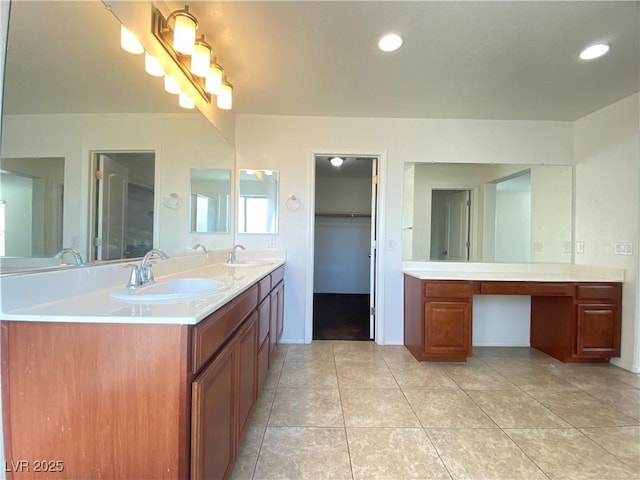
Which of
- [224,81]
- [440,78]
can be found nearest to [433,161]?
[440,78]

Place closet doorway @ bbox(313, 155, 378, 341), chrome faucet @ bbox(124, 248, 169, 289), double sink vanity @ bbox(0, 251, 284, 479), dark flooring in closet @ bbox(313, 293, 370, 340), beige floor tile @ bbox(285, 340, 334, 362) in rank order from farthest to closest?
closet doorway @ bbox(313, 155, 378, 341)
dark flooring in closet @ bbox(313, 293, 370, 340)
beige floor tile @ bbox(285, 340, 334, 362)
chrome faucet @ bbox(124, 248, 169, 289)
double sink vanity @ bbox(0, 251, 284, 479)

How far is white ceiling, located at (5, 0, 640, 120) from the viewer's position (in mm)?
1083

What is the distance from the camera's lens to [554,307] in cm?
279

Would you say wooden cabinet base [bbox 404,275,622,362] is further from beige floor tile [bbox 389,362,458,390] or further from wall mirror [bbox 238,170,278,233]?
wall mirror [bbox 238,170,278,233]

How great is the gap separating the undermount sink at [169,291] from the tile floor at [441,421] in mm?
857

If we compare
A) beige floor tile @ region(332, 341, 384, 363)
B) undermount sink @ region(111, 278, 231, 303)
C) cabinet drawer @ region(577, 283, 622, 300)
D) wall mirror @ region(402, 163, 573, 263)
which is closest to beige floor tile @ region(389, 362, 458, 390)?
beige floor tile @ region(332, 341, 384, 363)

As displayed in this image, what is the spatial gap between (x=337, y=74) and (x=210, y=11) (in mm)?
931

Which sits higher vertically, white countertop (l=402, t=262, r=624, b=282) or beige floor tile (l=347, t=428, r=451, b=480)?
white countertop (l=402, t=262, r=624, b=282)

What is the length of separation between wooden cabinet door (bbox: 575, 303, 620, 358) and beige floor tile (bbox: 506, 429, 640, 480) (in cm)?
125

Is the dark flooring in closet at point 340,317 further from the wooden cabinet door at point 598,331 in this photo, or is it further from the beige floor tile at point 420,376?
the wooden cabinet door at point 598,331

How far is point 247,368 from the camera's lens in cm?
147

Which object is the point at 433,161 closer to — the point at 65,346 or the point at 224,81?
the point at 224,81

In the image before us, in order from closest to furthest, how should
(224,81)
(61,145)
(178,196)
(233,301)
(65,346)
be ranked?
(65,346), (61,145), (233,301), (178,196), (224,81)

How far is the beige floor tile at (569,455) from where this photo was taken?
1363mm
